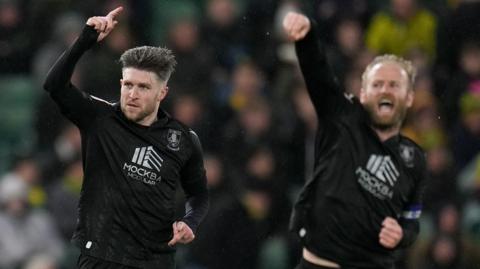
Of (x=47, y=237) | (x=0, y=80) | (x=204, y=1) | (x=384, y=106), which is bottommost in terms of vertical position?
(x=47, y=237)

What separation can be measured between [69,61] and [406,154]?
1962 mm

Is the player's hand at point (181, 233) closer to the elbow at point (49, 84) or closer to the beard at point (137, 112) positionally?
the beard at point (137, 112)

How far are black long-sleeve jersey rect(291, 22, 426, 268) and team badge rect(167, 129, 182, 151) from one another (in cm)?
75

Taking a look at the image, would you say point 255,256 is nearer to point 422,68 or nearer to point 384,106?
point 422,68

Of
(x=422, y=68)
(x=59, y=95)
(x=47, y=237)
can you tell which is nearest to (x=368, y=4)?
(x=422, y=68)

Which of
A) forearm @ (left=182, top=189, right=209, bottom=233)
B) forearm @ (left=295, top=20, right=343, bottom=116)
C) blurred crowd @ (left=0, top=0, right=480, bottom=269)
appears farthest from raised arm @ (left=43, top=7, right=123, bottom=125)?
blurred crowd @ (left=0, top=0, right=480, bottom=269)

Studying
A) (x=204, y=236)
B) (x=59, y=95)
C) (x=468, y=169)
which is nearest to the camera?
(x=59, y=95)

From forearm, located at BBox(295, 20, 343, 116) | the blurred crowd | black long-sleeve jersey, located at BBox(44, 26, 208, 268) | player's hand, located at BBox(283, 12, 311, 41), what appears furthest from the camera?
the blurred crowd

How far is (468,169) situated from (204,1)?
3041 millimetres

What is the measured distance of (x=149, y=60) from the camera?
6.87 metres

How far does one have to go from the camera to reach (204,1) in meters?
12.3

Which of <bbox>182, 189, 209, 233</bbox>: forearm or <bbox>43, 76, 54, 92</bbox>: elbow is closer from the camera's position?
<bbox>43, 76, 54, 92</bbox>: elbow

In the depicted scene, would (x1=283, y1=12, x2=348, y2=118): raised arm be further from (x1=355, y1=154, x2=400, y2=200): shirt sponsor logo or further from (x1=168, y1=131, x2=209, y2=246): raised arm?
(x1=168, y1=131, x2=209, y2=246): raised arm

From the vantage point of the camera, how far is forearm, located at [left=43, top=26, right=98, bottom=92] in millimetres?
6523
